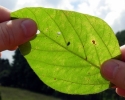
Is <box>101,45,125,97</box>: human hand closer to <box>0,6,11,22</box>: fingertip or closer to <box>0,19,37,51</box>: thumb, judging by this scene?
<box>0,19,37,51</box>: thumb

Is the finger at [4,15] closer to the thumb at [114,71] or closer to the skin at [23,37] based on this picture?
the skin at [23,37]

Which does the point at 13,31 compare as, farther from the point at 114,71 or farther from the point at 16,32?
the point at 114,71

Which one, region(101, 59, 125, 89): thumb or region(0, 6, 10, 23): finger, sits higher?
region(0, 6, 10, 23): finger

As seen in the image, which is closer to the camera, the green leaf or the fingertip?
the green leaf

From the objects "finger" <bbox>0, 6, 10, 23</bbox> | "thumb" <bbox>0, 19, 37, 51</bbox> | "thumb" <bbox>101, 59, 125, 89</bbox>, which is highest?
"finger" <bbox>0, 6, 10, 23</bbox>

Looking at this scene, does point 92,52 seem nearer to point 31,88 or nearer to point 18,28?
point 18,28

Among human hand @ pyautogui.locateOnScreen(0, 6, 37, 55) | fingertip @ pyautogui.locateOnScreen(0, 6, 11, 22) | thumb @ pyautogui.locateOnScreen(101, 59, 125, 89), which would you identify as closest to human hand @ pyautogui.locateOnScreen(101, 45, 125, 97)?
thumb @ pyautogui.locateOnScreen(101, 59, 125, 89)

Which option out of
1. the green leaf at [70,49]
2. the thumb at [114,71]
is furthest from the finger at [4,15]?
the thumb at [114,71]
